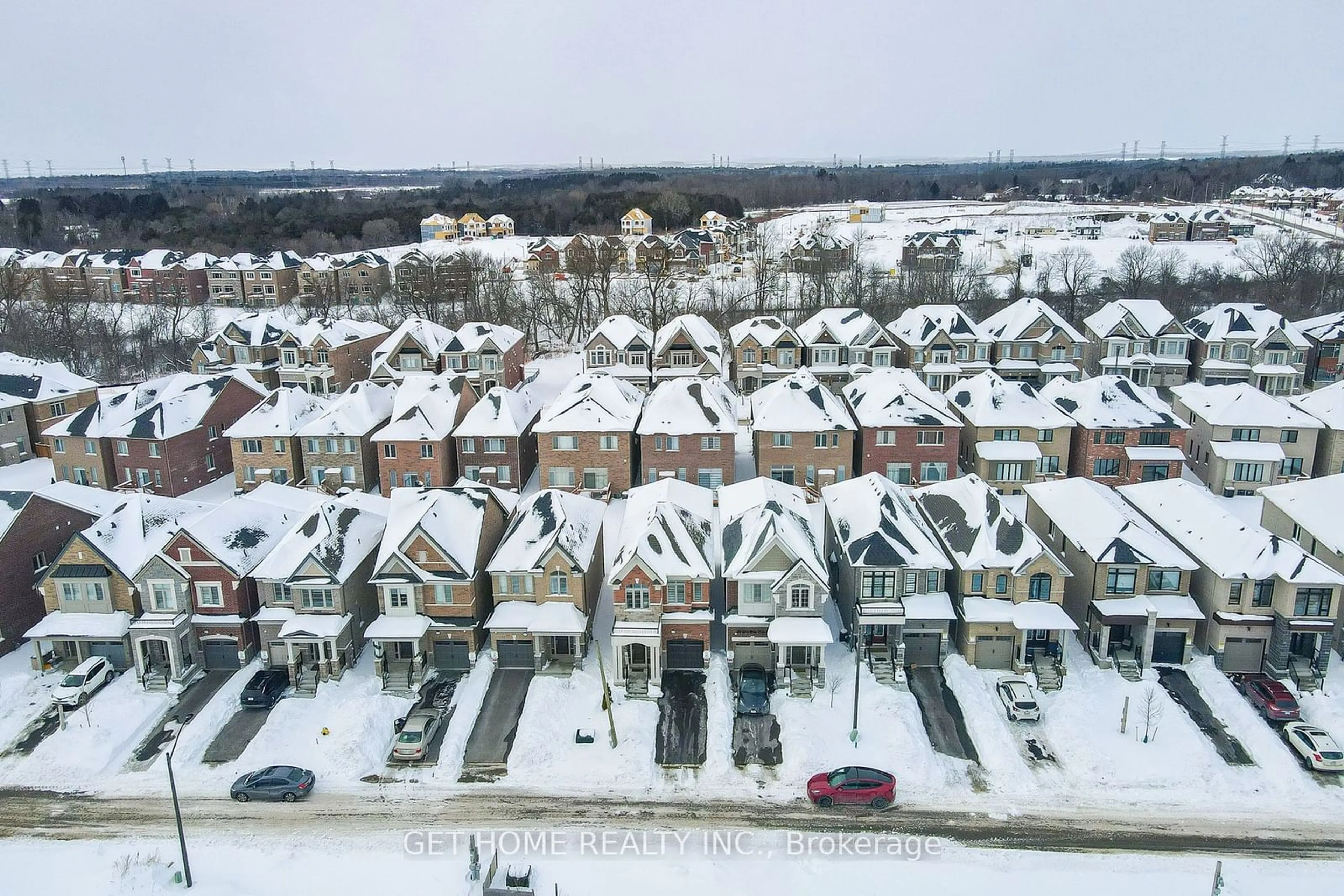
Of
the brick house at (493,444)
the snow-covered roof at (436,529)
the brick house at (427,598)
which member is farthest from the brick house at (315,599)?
the brick house at (493,444)

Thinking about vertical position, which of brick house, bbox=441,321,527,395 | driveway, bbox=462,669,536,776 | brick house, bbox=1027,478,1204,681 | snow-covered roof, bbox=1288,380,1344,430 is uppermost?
brick house, bbox=441,321,527,395

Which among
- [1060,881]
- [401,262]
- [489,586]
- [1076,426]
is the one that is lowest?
[1060,881]

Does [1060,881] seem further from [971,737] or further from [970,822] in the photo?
[971,737]

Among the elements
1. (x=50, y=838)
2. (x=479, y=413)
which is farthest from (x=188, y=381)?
(x=50, y=838)

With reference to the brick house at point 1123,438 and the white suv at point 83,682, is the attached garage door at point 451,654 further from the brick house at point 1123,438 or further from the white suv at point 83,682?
the brick house at point 1123,438

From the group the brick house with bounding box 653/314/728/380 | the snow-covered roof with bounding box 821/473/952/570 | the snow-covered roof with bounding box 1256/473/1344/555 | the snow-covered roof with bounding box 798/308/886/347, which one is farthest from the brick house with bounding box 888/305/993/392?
the snow-covered roof with bounding box 821/473/952/570

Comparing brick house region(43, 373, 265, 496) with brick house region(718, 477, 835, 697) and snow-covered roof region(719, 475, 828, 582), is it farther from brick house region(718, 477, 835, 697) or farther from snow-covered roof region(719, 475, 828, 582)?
brick house region(718, 477, 835, 697)
